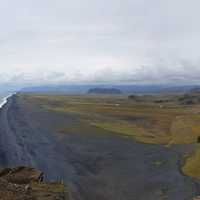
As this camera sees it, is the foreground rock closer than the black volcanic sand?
Yes

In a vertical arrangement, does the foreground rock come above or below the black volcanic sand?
above

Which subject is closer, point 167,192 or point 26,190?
point 26,190

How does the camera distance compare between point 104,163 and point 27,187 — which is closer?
point 27,187

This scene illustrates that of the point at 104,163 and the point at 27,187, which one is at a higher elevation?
the point at 27,187

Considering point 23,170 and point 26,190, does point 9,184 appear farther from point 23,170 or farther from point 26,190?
point 23,170

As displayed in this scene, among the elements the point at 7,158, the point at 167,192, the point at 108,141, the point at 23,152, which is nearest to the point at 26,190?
the point at 167,192
